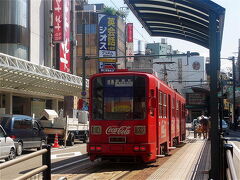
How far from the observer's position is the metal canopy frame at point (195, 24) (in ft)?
27.8

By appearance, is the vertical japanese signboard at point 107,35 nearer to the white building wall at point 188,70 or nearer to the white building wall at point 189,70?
the white building wall at point 188,70

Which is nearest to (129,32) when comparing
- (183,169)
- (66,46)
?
(66,46)

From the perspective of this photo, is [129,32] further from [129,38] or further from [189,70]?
[189,70]

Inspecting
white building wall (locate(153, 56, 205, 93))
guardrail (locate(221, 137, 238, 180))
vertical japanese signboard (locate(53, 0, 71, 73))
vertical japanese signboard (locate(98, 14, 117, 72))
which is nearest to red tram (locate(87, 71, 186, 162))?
guardrail (locate(221, 137, 238, 180))

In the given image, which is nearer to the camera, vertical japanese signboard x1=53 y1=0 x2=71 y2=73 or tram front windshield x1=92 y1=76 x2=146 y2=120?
tram front windshield x1=92 y1=76 x2=146 y2=120

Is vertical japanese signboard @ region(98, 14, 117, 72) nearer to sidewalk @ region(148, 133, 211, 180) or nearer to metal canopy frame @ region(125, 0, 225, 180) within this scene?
sidewalk @ region(148, 133, 211, 180)

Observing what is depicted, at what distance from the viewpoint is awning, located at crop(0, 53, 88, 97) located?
26688 mm

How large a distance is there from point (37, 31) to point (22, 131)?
21.7 metres

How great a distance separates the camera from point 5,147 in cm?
1595

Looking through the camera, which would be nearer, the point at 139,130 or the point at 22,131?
the point at 139,130

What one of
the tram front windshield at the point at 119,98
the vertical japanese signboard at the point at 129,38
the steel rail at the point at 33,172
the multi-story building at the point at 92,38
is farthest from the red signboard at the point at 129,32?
the steel rail at the point at 33,172

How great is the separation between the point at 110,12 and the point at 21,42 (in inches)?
1390

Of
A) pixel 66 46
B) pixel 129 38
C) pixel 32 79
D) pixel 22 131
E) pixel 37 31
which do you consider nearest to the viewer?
pixel 22 131

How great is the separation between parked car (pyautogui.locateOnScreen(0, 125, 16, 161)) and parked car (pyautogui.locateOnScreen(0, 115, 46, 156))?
130 centimetres
